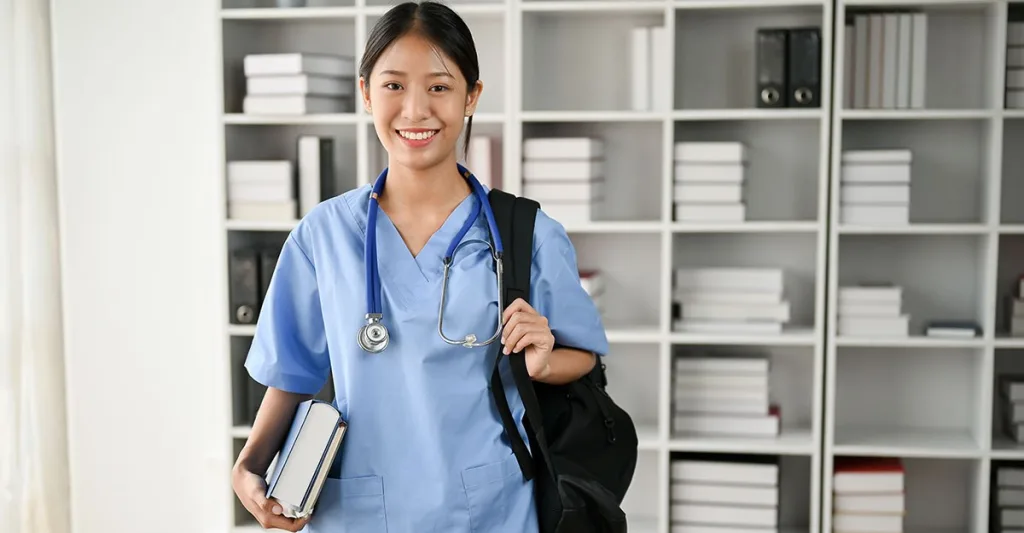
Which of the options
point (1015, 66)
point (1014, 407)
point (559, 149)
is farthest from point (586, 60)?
point (1014, 407)

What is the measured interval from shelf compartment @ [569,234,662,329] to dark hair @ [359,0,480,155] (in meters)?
2.03

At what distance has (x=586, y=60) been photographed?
11.2 ft

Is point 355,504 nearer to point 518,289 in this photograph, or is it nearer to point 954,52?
point 518,289

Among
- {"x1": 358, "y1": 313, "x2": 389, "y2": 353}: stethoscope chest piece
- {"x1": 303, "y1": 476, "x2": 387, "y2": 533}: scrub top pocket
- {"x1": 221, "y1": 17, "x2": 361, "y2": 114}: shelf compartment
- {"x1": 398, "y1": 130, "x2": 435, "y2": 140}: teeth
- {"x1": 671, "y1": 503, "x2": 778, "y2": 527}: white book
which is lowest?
{"x1": 671, "y1": 503, "x2": 778, "y2": 527}: white book

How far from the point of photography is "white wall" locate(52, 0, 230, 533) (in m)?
3.53

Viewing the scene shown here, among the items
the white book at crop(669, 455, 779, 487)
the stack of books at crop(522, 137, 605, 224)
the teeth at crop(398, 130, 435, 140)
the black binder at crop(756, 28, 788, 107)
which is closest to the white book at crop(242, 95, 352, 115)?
the stack of books at crop(522, 137, 605, 224)

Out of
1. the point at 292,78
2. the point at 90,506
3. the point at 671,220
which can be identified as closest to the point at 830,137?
the point at 671,220

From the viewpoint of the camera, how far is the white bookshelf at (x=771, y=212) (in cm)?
313

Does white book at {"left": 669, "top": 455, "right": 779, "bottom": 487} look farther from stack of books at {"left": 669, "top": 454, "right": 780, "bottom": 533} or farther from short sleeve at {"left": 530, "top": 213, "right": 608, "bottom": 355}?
short sleeve at {"left": 530, "top": 213, "right": 608, "bottom": 355}

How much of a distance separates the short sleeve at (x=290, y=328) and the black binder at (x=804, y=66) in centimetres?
199

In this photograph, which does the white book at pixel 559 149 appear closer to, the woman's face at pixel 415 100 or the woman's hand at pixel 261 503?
the woman's face at pixel 415 100

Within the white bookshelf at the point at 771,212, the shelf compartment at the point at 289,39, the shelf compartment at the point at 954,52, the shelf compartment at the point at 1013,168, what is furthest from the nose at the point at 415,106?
the shelf compartment at the point at 1013,168

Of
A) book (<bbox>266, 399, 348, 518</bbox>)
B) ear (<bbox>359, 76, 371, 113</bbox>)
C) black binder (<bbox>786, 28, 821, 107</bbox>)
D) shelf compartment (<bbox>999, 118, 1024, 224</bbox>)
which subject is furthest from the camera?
shelf compartment (<bbox>999, 118, 1024, 224</bbox>)

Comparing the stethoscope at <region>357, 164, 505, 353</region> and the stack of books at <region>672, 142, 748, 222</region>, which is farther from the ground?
the stack of books at <region>672, 142, 748, 222</region>
